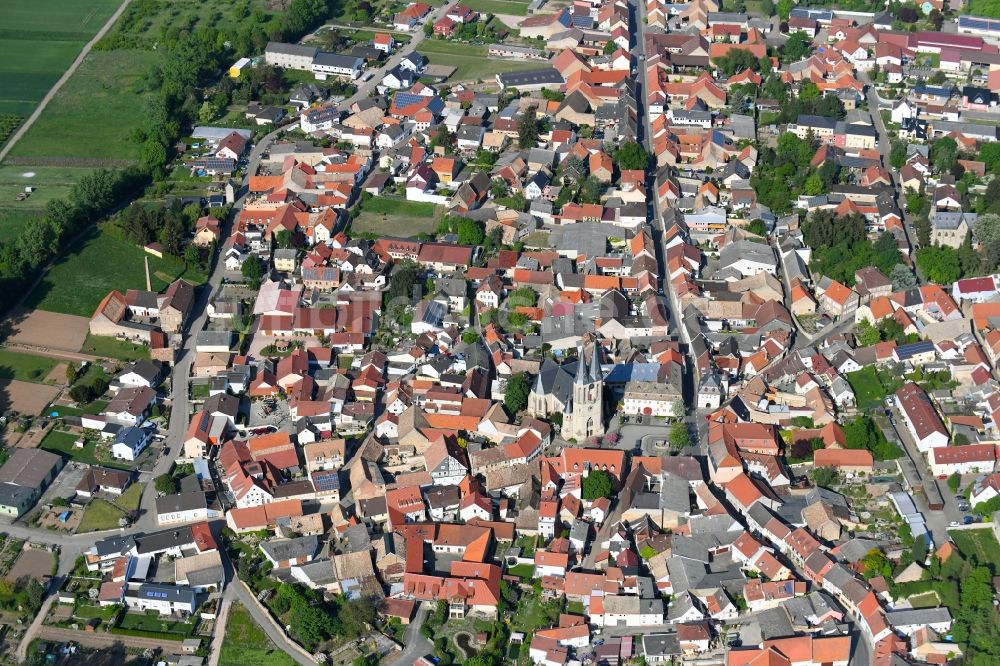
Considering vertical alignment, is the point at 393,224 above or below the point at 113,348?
above

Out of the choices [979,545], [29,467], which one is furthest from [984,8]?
[29,467]

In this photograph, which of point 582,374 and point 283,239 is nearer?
point 582,374

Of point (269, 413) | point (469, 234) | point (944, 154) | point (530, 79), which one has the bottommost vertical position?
point (269, 413)

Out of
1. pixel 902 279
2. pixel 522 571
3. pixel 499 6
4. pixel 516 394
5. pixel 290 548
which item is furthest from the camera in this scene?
pixel 499 6

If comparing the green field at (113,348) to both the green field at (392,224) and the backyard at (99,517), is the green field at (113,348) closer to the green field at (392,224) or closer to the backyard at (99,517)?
the backyard at (99,517)

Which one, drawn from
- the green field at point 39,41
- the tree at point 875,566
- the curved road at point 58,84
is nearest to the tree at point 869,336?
the tree at point 875,566

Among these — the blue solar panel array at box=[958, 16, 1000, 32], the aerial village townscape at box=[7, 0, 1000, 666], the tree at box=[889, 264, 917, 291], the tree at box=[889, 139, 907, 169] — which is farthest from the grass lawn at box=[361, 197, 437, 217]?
the blue solar panel array at box=[958, 16, 1000, 32]

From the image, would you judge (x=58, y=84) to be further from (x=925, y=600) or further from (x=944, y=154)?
(x=925, y=600)

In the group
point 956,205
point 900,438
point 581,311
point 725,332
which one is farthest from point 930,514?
point 956,205
